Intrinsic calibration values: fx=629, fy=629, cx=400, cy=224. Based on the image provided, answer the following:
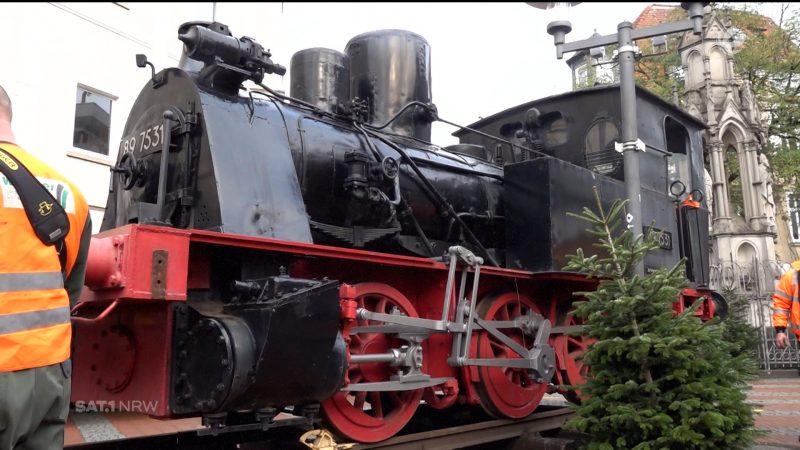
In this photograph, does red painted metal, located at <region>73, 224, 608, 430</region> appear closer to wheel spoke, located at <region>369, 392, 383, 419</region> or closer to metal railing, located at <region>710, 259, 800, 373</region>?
wheel spoke, located at <region>369, 392, 383, 419</region>

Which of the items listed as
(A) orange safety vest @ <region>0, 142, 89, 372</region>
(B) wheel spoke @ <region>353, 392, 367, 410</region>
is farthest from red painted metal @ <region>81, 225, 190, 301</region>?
(B) wheel spoke @ <region>353, 392, 367, 410</region>

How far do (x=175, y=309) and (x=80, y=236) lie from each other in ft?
2.93

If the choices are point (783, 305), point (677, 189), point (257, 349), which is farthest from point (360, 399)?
point (677, 189)

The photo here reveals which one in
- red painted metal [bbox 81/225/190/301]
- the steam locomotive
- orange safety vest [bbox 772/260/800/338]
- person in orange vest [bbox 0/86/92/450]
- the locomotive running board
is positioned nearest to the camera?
person in orange vest [bbox 0/86/92/450]

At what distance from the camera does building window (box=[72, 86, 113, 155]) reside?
9.41 m

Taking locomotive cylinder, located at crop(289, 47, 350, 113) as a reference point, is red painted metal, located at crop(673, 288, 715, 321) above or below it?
below

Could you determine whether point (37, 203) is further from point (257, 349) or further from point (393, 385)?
point (393, 385)

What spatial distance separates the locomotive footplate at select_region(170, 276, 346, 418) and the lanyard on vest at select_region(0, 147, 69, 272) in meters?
0.98

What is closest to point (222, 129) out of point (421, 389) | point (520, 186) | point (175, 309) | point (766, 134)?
point (175, 309)

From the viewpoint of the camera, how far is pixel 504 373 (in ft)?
16.5

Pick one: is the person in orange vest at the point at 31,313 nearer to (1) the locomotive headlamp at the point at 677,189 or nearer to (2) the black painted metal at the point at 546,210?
(2) the black painted metal at the point at 546,210

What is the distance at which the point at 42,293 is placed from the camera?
2.08 meters

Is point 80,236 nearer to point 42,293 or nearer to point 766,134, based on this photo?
point 42,293

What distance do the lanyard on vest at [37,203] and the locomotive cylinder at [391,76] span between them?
3.60 meters
